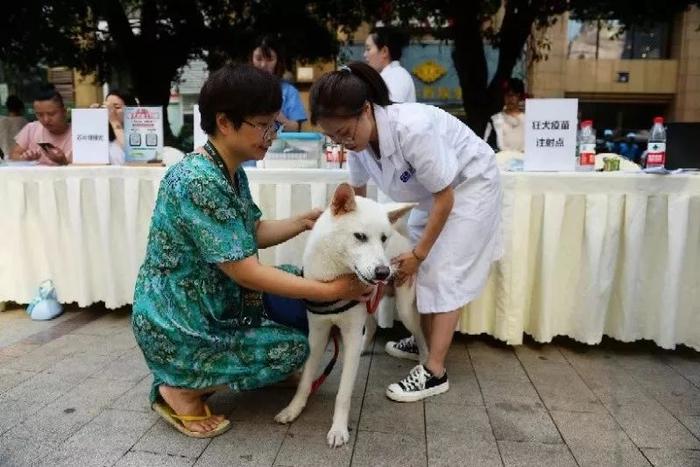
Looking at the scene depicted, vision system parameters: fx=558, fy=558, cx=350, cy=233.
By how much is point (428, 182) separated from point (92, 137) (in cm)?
254

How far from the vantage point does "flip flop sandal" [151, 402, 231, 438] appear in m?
2.28

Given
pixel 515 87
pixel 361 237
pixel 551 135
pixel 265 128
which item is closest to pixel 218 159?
pixel 265 128

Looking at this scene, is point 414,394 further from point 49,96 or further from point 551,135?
point 49,96

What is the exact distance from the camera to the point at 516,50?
345 inches

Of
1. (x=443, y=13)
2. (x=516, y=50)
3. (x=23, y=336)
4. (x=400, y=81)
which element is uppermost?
(x=443, y=13)

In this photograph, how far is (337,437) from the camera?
2.24 m

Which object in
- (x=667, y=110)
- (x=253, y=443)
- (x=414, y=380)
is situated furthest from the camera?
(x=667, y=110)

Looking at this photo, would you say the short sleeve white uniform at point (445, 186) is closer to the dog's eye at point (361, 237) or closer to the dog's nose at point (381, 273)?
the dog's eye at point (361, 237)

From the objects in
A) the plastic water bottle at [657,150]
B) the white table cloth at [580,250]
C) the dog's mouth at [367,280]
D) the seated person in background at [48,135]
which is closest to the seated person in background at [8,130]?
the seated person in background at [48,135]

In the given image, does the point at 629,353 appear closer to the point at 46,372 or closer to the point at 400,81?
the point at 400,81

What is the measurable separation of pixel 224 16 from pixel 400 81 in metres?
7.33

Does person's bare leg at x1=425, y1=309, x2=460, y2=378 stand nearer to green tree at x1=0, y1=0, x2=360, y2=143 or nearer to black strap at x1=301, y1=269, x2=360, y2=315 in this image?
black strap at x1=301, y1=269, x2=360, y2=315

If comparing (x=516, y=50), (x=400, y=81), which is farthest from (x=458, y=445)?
(x=516, y=50)

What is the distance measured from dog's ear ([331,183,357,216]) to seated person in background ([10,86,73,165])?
2664 mm
